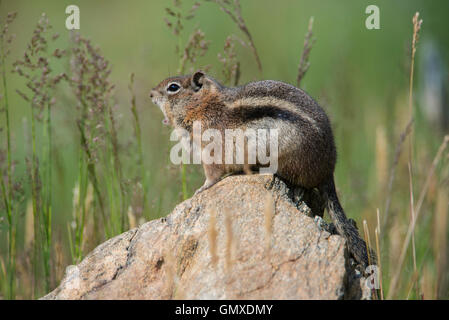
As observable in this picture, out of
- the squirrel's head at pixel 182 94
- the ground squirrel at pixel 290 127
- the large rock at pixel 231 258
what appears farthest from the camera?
the squirrel's head at pixel 182 94

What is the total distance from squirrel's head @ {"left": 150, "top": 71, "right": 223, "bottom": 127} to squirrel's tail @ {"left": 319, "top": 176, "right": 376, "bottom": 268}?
116cm

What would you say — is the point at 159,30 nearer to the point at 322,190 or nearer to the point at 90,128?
the point at 90,128

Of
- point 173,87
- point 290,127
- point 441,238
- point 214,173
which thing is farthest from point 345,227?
point 173,87

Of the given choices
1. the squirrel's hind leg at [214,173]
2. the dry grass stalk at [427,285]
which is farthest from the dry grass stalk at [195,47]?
the dry grass stalk at [427,285]

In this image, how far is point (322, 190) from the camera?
4258 mm

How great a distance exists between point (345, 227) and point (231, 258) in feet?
3.79

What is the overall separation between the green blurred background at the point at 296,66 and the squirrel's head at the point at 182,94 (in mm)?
279

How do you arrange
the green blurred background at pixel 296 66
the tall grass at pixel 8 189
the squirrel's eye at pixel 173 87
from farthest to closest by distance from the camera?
the green blurred background at pixel 296 66, the squirrel's eye at pixel 173 87, the tall grass at pixel 8 189

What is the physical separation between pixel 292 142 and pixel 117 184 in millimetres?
1634

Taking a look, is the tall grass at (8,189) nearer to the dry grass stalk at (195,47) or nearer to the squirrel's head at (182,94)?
the squirrel's head at (182,94)

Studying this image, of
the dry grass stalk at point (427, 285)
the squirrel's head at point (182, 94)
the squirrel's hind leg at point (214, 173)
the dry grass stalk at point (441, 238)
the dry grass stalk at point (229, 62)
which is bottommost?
the dry grass stalk at point (427, 285)

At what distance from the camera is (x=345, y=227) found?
394 cm

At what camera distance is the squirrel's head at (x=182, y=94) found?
4.78 metres

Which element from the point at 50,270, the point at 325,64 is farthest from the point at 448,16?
the point at 50,270
